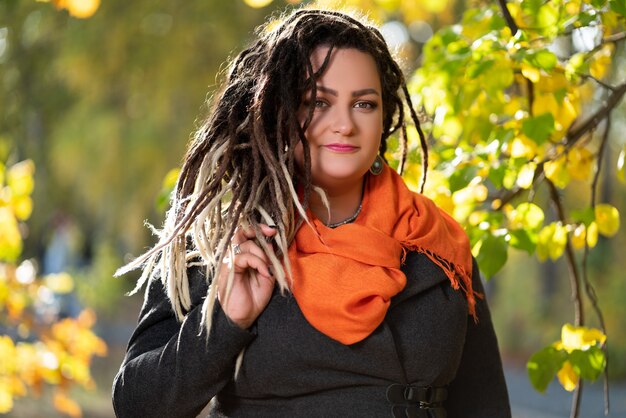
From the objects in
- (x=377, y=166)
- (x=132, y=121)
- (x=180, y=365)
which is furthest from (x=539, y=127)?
(x=132, y=121)

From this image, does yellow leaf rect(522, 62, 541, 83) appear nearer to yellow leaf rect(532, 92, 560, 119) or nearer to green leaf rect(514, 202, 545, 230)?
yellow leaf rect(532, 92, 560, 119)

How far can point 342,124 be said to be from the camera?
1937mm

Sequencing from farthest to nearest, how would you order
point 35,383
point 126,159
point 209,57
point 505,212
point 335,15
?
point 126,159 → point 209,57 → point 35,383 → point 505,212 → point 335,15

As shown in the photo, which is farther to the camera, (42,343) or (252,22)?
(252,22)

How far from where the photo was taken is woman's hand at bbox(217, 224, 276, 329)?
6.06ft

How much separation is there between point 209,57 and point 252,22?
1.84 ft

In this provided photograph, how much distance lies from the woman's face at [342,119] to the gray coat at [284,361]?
252 mm

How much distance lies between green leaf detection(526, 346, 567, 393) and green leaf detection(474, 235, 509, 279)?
0.86ft

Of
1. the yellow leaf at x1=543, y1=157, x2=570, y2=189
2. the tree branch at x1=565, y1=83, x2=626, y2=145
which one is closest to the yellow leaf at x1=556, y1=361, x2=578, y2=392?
the yellow leaf at x1=543, y1=157, x2=570, y2=189

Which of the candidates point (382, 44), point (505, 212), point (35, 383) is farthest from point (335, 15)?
point (35, 383)

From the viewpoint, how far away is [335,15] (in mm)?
2053

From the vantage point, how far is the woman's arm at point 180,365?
1.86 m

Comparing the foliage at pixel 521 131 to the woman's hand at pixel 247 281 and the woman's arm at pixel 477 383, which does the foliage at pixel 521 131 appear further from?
the woman's hand at pixel 247 281

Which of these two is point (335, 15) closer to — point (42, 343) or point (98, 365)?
point (42, 343)
